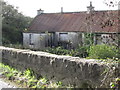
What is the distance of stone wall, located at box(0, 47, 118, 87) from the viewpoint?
18.6 ft

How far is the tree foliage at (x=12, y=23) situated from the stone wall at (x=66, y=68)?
18930 millimetres

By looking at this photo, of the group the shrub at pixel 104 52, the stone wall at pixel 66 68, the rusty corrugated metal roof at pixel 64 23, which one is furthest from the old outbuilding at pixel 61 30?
the stone wall at pixel 66 68

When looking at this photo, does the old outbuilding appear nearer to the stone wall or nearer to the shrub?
the shrub

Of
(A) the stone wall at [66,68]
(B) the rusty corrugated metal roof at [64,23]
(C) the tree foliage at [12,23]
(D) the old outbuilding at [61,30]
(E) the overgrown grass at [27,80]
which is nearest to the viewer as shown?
(A) the stone wall at [66,68]

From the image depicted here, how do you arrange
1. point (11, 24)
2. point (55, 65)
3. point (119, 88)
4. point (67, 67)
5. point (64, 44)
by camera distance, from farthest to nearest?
point (11, 24) < point (64, 44) < point (55, 65) < point (67, 67) < point (119, 88)

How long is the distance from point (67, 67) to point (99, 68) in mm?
1279

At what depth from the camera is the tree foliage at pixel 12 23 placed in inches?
1096

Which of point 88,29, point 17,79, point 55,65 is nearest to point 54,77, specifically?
point 55,65

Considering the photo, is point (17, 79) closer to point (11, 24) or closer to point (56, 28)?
point (56, 28)

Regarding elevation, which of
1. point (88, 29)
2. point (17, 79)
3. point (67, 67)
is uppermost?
point (88, 29)

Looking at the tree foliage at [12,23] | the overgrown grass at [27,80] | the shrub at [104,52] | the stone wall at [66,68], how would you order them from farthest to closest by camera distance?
the tree foliage at [12,23], the shrub at [104,52], the overgrown grass at [27,80], the stone wall at [66,68]

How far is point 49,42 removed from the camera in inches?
963

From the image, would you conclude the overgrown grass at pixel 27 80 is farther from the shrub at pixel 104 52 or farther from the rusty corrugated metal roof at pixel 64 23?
the rusty corrugated metal roof at pixel 64 23

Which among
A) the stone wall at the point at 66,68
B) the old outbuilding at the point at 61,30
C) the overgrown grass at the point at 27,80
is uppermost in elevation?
the old outbuilding at the point at 61,30
